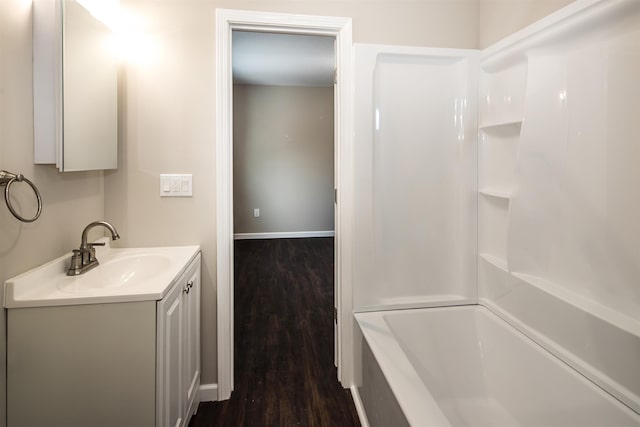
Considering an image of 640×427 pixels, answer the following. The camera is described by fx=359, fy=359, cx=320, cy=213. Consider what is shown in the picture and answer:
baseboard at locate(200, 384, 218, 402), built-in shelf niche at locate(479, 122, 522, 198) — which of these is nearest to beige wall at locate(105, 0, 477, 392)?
baseboard at locate(200, 384, 218, 402)

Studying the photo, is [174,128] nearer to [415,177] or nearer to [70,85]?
[70,85]

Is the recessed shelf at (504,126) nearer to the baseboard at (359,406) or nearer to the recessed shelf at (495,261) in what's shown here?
the recessed shelf at (495,261)

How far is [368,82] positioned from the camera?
193 centimetres

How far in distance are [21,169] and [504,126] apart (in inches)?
82.4

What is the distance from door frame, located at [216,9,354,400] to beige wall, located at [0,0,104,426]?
27.7 inches

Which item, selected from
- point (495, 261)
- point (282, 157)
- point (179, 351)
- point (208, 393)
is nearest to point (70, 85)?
point (179, 351)

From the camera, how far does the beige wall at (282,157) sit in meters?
5.60

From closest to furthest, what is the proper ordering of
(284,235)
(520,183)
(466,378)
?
(520,183), (466,378), (284,235)

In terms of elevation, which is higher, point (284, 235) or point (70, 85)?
point (70, 85)

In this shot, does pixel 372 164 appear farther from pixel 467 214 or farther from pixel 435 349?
pixel 435 349

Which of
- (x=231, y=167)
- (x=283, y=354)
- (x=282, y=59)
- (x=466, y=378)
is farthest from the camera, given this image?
(x=282, y=59)

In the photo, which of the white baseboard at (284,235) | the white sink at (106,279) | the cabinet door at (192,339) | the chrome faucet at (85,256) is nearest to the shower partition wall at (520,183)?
the cabinet door at (192,339)

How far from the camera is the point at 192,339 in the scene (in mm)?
1747

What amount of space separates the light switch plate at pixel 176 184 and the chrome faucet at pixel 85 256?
41cm
